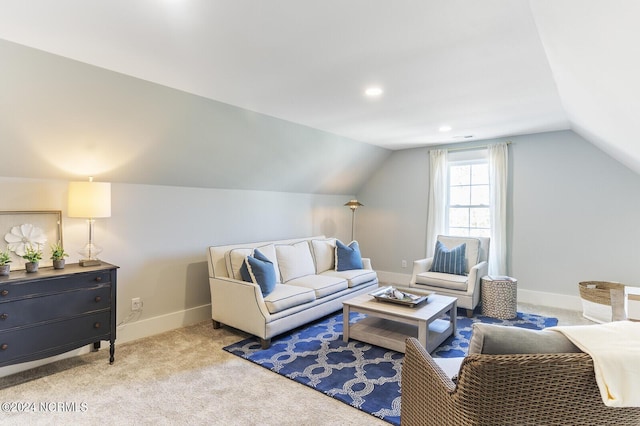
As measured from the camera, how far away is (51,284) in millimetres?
2623

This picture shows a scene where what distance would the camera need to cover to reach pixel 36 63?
2.26 metres

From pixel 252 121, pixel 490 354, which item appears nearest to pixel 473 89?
pixel 252 121

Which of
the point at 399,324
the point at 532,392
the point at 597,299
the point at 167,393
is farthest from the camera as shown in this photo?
the point at 597,299

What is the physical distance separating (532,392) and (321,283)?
9.65ft

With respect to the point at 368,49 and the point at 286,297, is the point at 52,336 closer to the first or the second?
the point at 286,297

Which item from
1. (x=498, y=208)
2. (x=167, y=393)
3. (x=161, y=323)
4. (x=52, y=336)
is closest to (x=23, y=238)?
(x=52, y=336)

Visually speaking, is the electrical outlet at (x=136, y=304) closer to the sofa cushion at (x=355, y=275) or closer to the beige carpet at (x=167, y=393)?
the beige carpet at (x=167, y=393)

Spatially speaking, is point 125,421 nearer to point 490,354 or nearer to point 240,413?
point 240,413

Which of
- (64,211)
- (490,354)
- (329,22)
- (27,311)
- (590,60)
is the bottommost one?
(27,311)

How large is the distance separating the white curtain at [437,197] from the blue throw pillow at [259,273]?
307 centimetres

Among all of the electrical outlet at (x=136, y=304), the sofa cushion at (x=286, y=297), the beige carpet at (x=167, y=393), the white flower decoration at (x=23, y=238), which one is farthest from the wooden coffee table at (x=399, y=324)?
the white flower decoration at (x=23, y=238)

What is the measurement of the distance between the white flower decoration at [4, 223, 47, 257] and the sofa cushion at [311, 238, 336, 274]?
118 inches

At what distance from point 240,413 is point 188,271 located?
2104mm

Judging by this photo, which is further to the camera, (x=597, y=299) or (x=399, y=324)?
(x=597, y=299)
